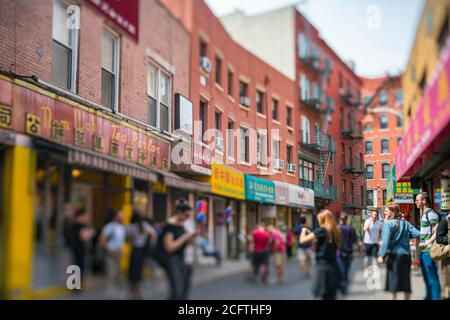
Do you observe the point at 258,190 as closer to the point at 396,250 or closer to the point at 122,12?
the point at 396,250

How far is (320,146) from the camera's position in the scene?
9.00ft

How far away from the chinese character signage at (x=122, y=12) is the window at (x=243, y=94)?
751 mm

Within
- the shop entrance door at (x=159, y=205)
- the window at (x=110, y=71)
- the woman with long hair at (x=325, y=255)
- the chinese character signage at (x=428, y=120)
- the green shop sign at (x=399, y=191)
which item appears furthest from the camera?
the window at (x=110, y=71)

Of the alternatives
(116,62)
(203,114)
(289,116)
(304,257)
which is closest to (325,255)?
(304,257)

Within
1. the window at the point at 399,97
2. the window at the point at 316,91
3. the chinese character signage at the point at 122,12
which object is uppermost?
the chinese character signage at the point at 122,12

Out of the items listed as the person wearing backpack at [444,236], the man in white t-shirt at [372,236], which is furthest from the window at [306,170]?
the person wearing backpack at [444,236]

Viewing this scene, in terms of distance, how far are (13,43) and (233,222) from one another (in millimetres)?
3565

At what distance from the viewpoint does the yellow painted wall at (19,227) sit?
2.26 m

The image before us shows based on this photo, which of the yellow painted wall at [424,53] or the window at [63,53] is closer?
the yellow painted wall at [424,53]

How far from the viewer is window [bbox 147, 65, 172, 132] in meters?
2.92

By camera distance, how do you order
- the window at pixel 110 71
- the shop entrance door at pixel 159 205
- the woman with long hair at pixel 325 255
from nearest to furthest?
1. the shop entrance door at pixel 159 205
2. the woman with long hair at pixel 325 255
3. the window at pixel 110 71

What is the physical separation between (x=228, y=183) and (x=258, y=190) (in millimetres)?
156

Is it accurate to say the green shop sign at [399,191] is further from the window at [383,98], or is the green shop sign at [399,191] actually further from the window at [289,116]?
the window at [289,116]
